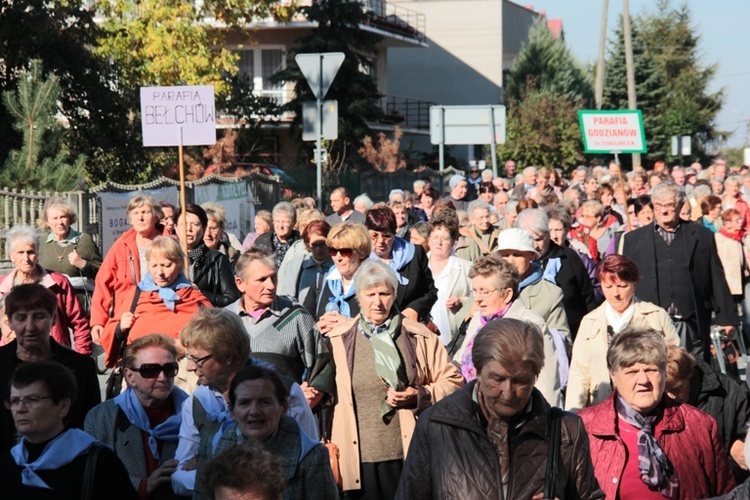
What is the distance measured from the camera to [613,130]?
60.2 ft

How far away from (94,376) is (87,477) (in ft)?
6.20

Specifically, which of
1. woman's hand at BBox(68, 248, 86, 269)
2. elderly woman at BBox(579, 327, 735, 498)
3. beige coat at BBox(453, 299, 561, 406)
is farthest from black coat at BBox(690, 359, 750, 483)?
woman's hand at BBox(68, 248, 86, 269)

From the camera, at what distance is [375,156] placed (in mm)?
45312

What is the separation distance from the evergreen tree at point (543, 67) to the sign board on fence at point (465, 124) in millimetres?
41738

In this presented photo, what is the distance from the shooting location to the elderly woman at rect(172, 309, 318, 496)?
546 cm

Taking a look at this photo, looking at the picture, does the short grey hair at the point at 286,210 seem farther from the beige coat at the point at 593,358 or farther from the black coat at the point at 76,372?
the black coat at the point at 76,372

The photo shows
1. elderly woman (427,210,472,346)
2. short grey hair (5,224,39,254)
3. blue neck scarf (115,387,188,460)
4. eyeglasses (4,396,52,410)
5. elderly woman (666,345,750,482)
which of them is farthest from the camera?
elderly woman (427,210,472,346)

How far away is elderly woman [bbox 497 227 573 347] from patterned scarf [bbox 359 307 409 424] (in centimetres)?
164

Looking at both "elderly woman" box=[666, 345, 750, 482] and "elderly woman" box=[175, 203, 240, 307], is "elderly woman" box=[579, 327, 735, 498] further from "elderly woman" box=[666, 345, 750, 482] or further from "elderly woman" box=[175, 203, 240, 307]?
"elderly woman" box=[175, 203, 240, 307]

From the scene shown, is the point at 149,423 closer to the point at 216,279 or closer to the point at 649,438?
the point at 649,438

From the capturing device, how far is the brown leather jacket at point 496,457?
180 inches

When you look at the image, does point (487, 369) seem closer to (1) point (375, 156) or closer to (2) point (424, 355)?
(2) point (424, 355)

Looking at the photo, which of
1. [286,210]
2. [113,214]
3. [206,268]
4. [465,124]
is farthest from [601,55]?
[206,268]

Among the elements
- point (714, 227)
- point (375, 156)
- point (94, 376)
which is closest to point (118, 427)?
point (94, 376)
